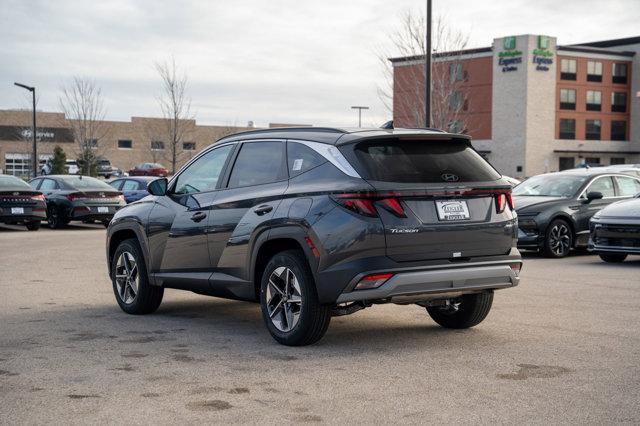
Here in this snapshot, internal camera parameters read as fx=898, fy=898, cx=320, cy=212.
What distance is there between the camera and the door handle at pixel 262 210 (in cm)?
771

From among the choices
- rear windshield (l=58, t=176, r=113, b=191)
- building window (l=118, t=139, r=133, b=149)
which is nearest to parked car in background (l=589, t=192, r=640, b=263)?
rear windshield (l=58, t=176, r=113, b=191)

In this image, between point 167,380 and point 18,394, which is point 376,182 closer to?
point 167,380

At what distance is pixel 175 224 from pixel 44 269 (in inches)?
244

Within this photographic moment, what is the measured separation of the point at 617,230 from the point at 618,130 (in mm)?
76343

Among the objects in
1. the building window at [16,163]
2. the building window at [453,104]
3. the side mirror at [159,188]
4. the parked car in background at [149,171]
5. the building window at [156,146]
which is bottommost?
the side mirror at [159,188]

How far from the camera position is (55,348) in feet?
24.8

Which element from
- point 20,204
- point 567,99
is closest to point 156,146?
point 567,99

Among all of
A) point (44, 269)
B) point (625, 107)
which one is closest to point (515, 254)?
point (44, 269)

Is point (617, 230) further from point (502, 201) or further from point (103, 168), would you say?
point (103, 168)

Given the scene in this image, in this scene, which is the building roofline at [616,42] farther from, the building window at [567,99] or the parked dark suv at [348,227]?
the parked dark suv at [348,227]

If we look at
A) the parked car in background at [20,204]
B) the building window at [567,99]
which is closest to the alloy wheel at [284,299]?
the parked car in background at [20,204]

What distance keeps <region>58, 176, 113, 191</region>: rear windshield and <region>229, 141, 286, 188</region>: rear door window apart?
723 inches

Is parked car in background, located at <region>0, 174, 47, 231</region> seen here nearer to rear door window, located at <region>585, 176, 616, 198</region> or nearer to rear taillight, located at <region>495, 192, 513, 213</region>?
rear door window, located at <region>585, 176, 616, 198</region>

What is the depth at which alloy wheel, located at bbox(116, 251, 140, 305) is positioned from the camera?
379 inches
